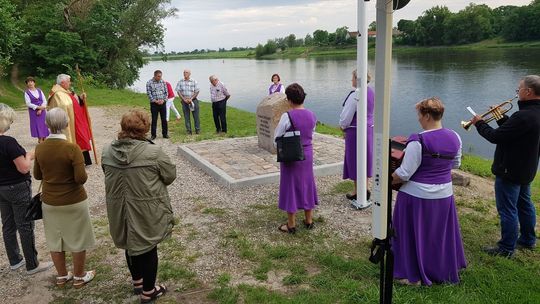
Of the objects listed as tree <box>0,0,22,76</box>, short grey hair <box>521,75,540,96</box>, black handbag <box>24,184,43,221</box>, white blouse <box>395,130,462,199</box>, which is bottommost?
black handbag <box>24,184,43,221</box>

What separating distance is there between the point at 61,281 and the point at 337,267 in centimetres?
266

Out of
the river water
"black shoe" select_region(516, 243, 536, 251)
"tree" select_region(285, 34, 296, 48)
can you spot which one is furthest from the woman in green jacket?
"tree" select_region(285, 34, 296, 48)

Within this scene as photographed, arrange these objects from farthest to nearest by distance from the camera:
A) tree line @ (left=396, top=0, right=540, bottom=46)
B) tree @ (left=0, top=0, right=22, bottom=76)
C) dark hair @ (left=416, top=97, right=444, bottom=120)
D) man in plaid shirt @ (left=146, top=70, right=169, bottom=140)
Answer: tree line @ (left=396, top=0, right=540, bottom=46) < tree @ (left=0, top=0, right=22, bottom=76) < man in plaid shirt @ (left=146, top=70, right=169, bottom=140) < dark hair @ (left=416, top=97, right=444, bottom=120)

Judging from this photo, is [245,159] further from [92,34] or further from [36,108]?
[92,34]

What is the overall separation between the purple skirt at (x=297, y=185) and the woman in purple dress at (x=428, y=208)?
1.37m

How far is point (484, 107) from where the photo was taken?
64.9 ft

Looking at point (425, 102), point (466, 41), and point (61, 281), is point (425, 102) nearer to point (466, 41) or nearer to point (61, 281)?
point (61, 281)

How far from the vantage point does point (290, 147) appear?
191 inches

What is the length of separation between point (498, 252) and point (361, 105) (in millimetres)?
2168

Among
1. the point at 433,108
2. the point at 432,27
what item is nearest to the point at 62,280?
the point at 433,108

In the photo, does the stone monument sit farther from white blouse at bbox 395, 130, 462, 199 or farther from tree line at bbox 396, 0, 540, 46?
tree line at bbox 396, 0, 540, 46

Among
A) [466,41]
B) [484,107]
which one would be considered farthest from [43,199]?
[466,41]

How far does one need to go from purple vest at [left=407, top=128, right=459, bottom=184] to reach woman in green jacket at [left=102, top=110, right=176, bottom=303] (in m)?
2.06

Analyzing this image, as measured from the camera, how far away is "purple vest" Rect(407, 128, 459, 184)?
365cm
